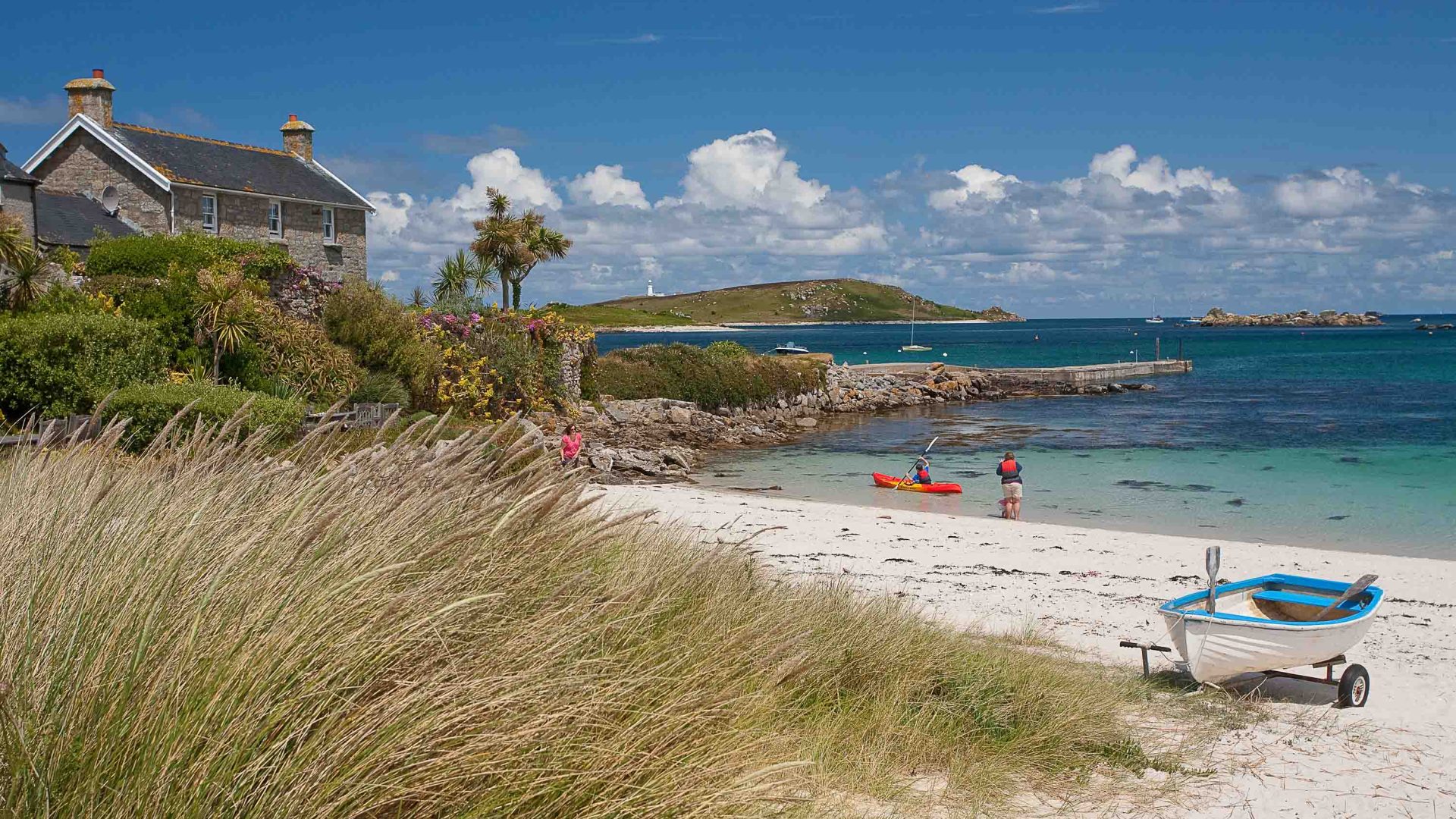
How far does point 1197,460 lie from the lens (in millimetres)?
30828

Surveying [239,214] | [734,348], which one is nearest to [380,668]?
[239,214]

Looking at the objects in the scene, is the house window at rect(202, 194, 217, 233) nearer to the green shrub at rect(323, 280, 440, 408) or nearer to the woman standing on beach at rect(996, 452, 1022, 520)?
the green shrub at rect(323, 280, 440, 408)

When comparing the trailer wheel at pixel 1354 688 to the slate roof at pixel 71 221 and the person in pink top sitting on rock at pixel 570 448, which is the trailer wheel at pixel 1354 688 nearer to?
the person in pink top sitting on rock at pixel 570 448

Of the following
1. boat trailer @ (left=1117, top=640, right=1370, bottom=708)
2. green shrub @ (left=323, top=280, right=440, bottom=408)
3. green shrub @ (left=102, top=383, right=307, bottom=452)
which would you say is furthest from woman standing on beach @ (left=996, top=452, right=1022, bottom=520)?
green shrub @ (left=102, top=383, right=307, bottom=452)

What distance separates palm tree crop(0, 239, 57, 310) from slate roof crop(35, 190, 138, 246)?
1090 centimetres

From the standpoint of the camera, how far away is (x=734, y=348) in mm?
46188

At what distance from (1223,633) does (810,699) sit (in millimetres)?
4492

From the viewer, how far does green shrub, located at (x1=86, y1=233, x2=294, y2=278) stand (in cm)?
Result: 2056

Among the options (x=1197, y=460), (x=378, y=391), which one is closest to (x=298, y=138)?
(x=378, y=391)

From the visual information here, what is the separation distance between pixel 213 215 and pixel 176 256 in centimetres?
1414

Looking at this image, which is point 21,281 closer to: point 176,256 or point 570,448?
point 176,256

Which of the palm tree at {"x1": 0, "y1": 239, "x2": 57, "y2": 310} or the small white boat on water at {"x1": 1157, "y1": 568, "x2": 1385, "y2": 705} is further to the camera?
the palm tree at {"x1": 0, "y1": 239, "x2": 57, "y2": 310}

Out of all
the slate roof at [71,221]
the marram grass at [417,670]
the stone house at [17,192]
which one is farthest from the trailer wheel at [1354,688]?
the slate roof at [71,221]

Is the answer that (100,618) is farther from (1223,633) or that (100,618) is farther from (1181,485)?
(1181,485)
